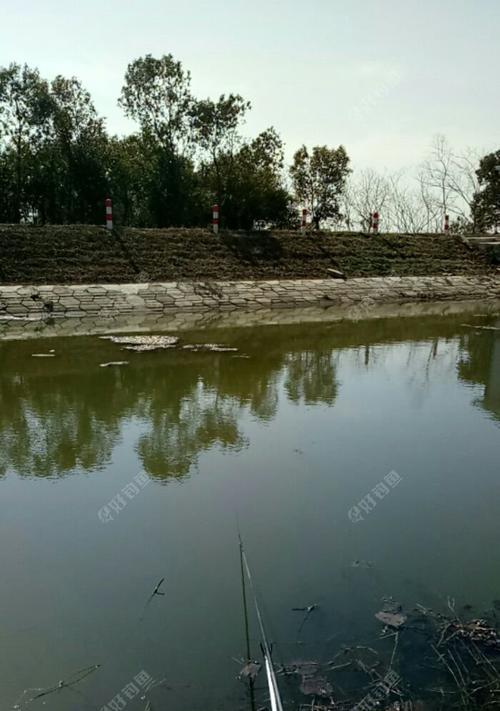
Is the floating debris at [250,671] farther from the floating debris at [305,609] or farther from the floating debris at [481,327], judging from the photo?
the floating debris at [481,327]

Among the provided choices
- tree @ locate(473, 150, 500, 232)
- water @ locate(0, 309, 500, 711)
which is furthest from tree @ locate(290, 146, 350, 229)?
water @ locate(0, 309, 500, 711)

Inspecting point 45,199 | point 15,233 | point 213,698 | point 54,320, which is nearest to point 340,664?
point 213,698

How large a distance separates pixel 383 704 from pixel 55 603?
127cm

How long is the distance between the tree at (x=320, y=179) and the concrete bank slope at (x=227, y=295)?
4.53 m

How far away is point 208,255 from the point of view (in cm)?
1265

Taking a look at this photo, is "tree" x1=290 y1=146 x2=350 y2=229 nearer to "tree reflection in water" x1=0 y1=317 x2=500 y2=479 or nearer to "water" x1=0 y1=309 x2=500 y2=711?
"tree reflection in water" x1=0 y1=317 x2=500 y2=479

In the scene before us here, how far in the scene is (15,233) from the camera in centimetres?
1157

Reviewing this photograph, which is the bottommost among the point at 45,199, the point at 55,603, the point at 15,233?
the point at 55,603

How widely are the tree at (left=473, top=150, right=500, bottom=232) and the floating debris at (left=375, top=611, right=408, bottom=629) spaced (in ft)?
56.5

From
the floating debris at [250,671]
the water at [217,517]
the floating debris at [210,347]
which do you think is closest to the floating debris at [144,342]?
the floating debris at [210,347]

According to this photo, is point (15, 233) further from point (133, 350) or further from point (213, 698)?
point (213, 698)

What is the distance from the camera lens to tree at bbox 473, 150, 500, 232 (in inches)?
683

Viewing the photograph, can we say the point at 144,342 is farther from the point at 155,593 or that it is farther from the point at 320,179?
the point at 320,179

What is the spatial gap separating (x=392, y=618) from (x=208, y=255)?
428 inches
